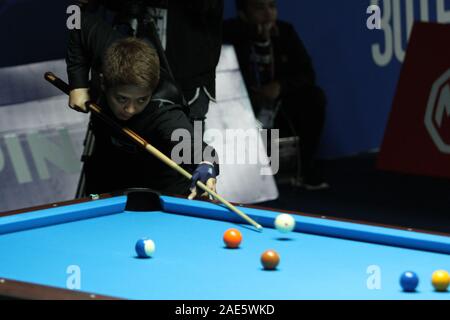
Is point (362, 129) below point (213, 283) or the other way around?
below

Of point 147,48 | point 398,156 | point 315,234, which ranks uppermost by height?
point 147,48

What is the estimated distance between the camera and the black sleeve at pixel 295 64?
656 cm

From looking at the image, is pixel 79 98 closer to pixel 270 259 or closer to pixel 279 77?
pixel 270 259

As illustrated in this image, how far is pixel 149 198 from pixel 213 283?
0.89 m

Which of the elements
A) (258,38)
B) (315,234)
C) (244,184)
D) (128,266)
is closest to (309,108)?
(258,38)

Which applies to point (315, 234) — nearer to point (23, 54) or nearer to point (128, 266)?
point (128, 266)

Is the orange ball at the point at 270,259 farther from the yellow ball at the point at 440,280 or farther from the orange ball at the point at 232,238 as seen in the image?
the yellow ball at the point at 440,280

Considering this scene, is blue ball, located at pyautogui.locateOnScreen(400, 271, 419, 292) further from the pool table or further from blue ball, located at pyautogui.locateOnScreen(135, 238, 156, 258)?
blue ball, located at pyautogui.locateOnScreen(135, 238, 156, 258)

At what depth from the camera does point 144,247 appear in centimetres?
293

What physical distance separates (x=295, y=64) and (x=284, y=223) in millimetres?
3554

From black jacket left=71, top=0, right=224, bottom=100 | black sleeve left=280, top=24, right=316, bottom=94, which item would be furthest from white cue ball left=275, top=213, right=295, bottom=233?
black sleeve left=280, top=24, right=316, bottom=94

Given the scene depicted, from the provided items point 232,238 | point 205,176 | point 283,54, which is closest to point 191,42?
point 205,176

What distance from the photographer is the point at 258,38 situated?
648 cm

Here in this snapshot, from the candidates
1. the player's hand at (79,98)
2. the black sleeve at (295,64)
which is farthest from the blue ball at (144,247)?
the black sleeve at (295,64)
